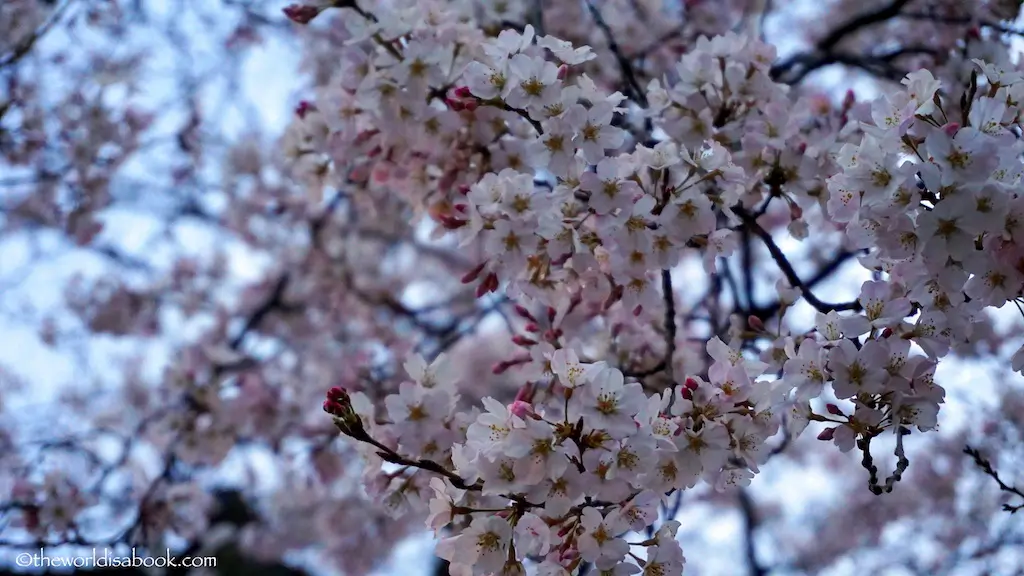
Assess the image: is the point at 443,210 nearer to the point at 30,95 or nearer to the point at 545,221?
the point at 545,221

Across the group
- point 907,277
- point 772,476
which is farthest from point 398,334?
point 772,476

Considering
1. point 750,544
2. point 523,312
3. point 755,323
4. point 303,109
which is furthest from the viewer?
point 750,544

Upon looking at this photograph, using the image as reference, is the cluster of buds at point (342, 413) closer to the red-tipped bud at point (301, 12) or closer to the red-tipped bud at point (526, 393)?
the red-tipped bud at point (526, 393)

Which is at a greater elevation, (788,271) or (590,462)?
(788,271)

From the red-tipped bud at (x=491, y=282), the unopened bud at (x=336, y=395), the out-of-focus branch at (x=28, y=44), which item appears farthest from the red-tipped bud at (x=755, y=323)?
the out-of-focus branch at (x=28, y=44)

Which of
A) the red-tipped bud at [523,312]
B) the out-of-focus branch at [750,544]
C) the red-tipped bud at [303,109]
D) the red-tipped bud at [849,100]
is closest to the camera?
the red-tipped bud at [523,312]

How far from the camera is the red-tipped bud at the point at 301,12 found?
2.18 m

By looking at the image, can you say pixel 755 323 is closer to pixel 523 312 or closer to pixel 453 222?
pixel 523 312

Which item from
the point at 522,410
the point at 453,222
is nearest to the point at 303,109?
the point at 453,222

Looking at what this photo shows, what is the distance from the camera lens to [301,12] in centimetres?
219

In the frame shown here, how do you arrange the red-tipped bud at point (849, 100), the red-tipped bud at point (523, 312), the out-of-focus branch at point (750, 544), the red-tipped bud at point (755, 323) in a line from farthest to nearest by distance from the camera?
the out-of-focus branch at point (750, 544), the red-tipped bud at point (849, 100), the red-tipped bud at point (523, 312), the red-tipped bud at point (755, 323)

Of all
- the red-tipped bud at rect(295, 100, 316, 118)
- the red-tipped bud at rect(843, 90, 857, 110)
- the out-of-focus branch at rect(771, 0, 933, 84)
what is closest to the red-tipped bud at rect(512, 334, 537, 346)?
the red-tipped bud at rect(295, 100, 316, 118)

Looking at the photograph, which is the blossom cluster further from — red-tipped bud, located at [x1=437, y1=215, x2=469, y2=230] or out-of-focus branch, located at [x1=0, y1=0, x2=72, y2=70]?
out-of-focus branch, located at [x1=0, y1=0, x2=72, y2=70]

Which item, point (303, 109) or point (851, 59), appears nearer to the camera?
point (303, 109)
